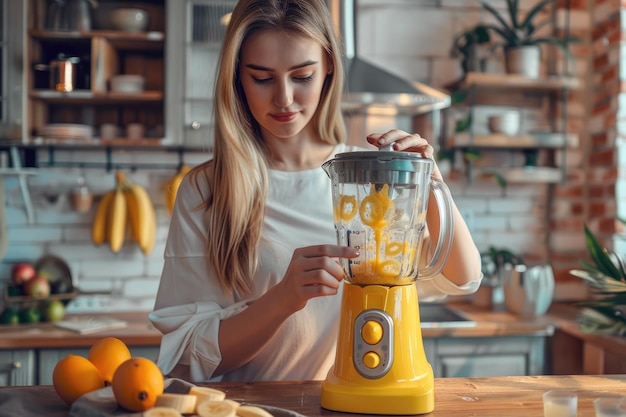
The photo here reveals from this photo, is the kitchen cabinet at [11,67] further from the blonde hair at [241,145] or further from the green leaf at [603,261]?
the green leaf at [603,261]

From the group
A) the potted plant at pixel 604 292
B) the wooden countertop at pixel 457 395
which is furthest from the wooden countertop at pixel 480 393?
the potted plant at pixel 604 292

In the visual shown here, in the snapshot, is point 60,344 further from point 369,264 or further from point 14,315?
point 369,264

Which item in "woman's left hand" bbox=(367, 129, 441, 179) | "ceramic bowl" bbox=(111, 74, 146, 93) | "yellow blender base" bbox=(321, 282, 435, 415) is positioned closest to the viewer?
"yellow blender base" bbox=(321, 282, 435, 415)

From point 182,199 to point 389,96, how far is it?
3.63 ft

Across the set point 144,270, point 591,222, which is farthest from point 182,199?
point 591,222

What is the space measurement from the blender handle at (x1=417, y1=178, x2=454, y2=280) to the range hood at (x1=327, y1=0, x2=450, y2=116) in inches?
47.2

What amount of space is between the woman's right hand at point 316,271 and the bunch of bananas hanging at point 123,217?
163 centimetres

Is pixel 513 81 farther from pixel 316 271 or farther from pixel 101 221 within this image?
pixel 316 271

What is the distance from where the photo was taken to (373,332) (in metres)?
0.88

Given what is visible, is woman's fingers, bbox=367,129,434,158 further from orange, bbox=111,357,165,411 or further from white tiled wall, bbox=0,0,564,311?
white tiled wall, bbox=0,0,564,311

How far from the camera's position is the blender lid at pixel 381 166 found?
87 cm

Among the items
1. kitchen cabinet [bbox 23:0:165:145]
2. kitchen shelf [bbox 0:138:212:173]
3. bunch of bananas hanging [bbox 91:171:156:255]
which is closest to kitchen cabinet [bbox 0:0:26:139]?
kitchen cabinet [bbox 23:0:165:145]

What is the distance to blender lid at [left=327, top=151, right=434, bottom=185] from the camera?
34.1 inches

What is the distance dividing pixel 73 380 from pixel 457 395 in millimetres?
516
